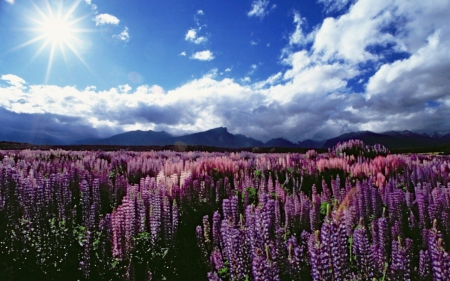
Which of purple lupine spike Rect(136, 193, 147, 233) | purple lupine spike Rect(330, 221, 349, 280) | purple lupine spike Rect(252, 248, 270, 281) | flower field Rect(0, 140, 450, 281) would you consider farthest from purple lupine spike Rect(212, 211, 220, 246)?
purple lupine spike Rect(330, 221, 349, 280)

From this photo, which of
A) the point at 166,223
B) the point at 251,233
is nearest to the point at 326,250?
the point at 251,233

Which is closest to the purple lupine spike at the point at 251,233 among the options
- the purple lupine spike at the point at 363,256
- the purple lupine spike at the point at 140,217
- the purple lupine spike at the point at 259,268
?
the purple lupine spike at the point at 259,268

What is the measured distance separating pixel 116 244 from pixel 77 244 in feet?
2.52

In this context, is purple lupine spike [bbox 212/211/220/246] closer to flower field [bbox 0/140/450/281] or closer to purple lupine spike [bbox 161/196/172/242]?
flower field [bbox 0/140/450/281]

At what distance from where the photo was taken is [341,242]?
7.44ft

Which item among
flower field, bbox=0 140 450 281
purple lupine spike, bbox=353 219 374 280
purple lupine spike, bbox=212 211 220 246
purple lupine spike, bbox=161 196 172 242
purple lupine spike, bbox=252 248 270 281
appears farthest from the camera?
purple lupine spike, bbox=161 196 172 242

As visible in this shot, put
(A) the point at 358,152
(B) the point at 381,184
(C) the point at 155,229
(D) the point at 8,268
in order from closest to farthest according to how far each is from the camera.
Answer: (D) the point at 8,268, (C) the point at 155,229, (B) the point at 381,184, (A) the point at 358,152

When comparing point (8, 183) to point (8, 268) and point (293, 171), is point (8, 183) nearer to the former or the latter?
point (8, 268)

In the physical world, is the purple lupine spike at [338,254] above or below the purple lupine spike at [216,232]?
above

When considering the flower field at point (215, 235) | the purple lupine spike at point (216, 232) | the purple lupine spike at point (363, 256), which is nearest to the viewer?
the flower field at point (215, 235)

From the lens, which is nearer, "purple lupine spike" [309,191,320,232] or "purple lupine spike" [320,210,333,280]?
"purple lupine spike" [320,210,333,280]

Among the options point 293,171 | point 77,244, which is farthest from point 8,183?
point 293,171

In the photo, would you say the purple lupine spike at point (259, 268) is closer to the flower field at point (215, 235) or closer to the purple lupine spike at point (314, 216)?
the flower field at point (215, 235)

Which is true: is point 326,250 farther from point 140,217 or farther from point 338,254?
point 140,217
